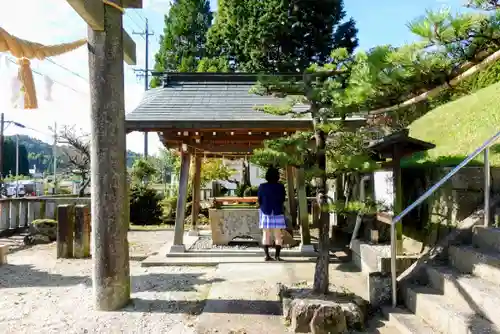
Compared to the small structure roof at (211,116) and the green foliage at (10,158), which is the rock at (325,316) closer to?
the small structure roof at (211,116)

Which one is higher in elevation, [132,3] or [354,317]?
[132,3]

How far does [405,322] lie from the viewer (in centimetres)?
384

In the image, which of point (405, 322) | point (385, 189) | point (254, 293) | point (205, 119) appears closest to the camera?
point (405, 322)

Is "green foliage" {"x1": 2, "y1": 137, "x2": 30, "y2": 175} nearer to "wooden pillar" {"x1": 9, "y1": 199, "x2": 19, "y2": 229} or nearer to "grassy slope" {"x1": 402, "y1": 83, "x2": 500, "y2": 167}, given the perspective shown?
"wooden pillar" {"x1": 9, "y1": 199, "x2": 19, "y2": 229}

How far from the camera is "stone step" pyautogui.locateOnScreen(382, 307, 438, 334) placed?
3.63 metres

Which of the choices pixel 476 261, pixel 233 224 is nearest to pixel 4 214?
pixel 233 224

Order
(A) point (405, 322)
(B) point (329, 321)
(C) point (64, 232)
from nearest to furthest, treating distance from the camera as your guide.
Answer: (A) point (405, 322), (B) point (329, 321), (C) point (64, 232)

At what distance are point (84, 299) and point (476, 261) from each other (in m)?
4.41

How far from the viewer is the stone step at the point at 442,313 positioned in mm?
3189

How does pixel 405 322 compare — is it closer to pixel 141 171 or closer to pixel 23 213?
pixel 23 213

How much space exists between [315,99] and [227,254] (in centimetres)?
434

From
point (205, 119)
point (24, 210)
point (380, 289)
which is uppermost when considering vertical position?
point (205, 119)

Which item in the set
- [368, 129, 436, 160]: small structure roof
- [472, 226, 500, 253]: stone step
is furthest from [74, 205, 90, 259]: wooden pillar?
[472, 226, 500, 253]: stone step

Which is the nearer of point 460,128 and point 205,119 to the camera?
point 205,119
